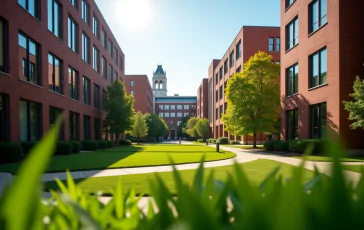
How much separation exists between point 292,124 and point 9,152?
71.3 ft

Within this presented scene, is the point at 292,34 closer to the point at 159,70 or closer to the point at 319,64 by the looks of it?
the point at 319,64

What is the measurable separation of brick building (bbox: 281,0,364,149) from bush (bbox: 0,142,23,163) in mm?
16298

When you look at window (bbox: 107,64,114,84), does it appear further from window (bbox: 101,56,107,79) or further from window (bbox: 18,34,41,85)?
window (bbox: 18,34,41,85)

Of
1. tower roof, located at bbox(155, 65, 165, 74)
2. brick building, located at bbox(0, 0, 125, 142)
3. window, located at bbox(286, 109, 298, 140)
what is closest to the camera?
brick building, located at bbox(0, 0, 125, 142)

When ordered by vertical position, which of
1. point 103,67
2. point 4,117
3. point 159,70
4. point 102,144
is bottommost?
point 102,144

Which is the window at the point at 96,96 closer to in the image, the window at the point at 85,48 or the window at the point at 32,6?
the window at the point at 85,48

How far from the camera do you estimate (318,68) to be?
800 inches

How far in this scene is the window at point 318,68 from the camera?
64.3 ft

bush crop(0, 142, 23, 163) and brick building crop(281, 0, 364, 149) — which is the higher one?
brick building crop(281, 0, 364, 149)

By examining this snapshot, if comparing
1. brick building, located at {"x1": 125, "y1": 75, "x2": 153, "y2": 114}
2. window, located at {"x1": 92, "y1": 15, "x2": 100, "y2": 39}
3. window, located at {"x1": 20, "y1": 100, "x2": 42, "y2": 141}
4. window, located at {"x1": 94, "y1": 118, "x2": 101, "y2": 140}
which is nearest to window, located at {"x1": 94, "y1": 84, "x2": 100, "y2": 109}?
window, located at {"x1": 94, "y1": 118, "x2": 101, "y2": 140}

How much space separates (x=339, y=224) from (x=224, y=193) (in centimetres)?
42

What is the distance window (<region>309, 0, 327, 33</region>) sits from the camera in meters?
19.8

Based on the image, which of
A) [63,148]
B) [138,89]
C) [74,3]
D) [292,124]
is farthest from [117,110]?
[138,89]

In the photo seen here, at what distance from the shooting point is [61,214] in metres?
1.04
